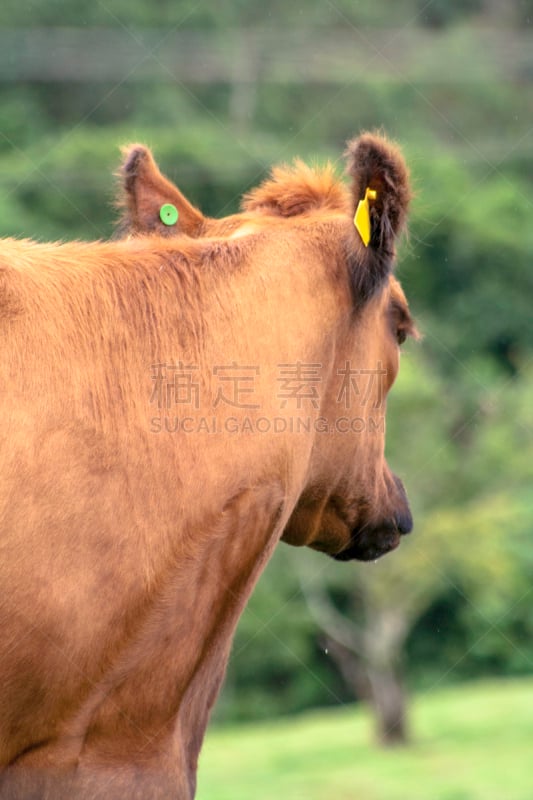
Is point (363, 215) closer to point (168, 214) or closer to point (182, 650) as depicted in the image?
point (168, 214)

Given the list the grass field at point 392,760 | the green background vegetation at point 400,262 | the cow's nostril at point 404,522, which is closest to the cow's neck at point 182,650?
the cow's nostril at point 404,522

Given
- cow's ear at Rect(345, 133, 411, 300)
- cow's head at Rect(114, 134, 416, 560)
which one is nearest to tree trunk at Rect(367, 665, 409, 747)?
cow's head at Rect(114, 134, 416, 560)

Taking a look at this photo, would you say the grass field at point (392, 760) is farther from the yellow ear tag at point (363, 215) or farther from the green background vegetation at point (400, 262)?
the yellow ear tag at point (363, 215)

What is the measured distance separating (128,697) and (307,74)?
103ft

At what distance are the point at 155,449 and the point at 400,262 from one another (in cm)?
408

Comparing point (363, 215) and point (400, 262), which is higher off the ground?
point (363, 215)

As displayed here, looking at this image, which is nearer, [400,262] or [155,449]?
[155,449]

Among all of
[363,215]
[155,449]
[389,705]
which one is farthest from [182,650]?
[389,705]

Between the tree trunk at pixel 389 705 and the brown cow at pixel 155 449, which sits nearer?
the brown cow at pixel 155 449

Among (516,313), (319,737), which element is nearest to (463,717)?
(319,737)

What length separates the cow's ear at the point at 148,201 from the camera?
4129 mm

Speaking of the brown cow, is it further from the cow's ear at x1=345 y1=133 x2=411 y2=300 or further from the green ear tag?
the green ear tag

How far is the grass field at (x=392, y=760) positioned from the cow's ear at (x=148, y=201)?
916cm

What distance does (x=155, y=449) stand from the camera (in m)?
3.17
